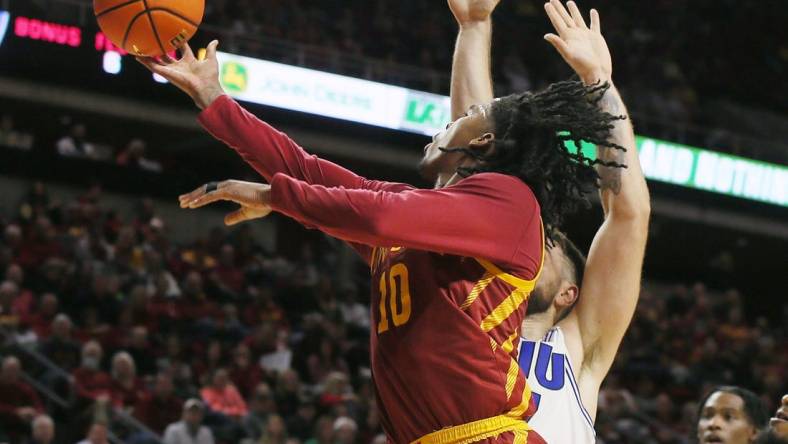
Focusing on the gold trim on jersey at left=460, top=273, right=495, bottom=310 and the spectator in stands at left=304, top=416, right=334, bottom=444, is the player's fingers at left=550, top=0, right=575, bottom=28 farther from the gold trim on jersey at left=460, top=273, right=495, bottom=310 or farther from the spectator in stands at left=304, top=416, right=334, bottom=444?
the spectator in stands at left=304, top=416, right=334, bottom=444

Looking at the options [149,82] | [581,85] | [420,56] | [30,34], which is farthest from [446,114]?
[581,85]

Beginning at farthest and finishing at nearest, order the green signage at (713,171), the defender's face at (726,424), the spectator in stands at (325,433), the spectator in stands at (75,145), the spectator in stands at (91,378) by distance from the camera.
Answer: the green signage at (713,171) < the spectator in stands at (75,145) < the spectator in stands at (325,433) < the spectator in stands at (91,378) < the defender's face at (726,424)

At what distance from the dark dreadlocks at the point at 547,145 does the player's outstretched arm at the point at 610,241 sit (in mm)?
599

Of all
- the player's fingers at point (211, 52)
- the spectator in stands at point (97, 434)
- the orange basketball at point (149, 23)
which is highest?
the orange basketball at point (149, 23)

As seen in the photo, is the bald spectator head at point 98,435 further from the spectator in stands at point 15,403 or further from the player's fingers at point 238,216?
the player's fingers at point 238,216

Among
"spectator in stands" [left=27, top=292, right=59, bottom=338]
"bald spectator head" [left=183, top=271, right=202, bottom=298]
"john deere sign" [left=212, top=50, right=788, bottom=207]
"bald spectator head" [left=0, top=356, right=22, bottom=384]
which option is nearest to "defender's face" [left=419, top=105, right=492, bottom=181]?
"bald spectator head" [left=0, top=356, right=22, bottom=384]

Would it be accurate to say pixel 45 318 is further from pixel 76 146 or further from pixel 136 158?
pixel 136 158

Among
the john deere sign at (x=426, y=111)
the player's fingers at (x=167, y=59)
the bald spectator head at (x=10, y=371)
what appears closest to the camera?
the player's fingers at (x=167, y=59)

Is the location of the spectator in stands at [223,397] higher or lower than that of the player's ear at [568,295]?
lower

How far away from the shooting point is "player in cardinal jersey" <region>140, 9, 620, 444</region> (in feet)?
8.64

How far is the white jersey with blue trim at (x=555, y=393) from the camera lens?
3402 mm

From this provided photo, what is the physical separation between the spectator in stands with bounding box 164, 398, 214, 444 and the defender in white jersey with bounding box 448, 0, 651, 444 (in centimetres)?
552

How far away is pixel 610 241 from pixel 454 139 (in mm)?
830

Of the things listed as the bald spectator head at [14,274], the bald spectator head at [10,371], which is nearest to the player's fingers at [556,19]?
the bald spectator head at [10,371]
